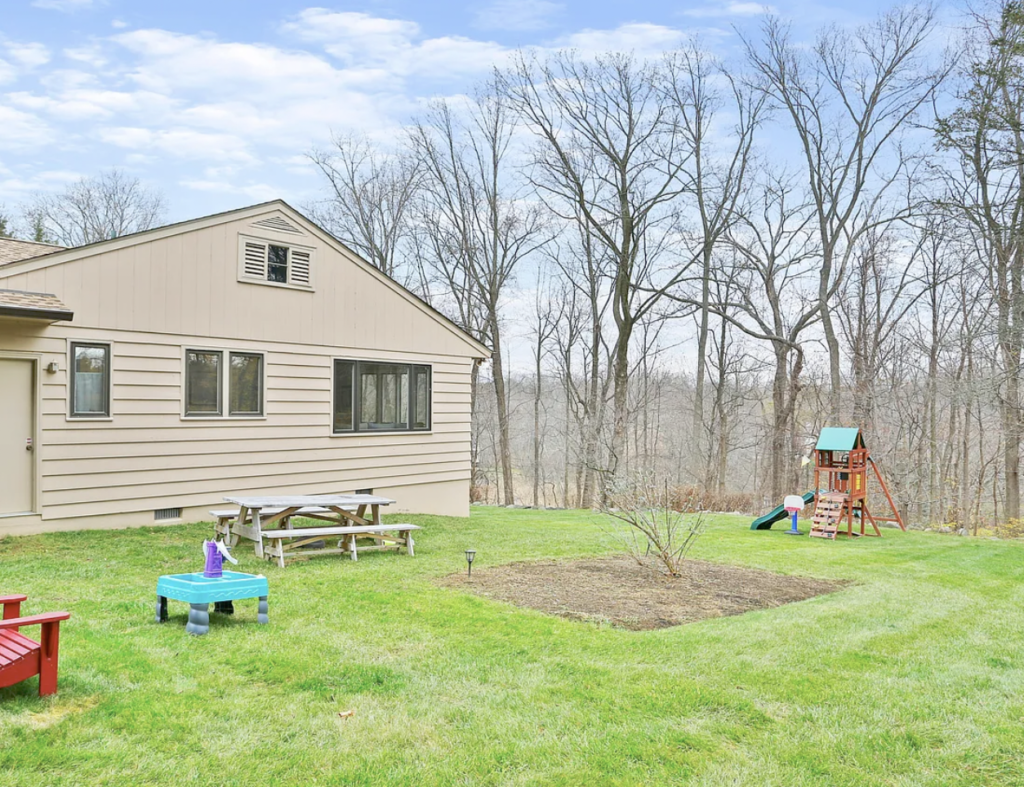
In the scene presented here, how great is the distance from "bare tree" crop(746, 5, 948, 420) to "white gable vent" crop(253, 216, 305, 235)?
13891 mm

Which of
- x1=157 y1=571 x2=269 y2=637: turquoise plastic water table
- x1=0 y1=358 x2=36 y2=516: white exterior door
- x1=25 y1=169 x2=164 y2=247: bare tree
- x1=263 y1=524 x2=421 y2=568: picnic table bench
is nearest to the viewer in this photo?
x1=157 y1=571 x2=269 y2=637: turquoise plastic water table

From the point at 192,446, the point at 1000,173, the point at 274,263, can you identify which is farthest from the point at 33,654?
the point at 1000,173

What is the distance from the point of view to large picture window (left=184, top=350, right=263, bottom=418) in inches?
417

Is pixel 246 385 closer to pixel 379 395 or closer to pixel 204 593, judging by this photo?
pixel 379 395

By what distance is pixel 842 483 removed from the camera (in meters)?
14.1

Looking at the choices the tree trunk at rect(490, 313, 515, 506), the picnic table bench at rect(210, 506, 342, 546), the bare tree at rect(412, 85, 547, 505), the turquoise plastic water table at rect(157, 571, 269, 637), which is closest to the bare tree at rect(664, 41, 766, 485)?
the bare tree at rect(412, 85, 547, 505)

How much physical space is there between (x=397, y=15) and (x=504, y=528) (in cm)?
913

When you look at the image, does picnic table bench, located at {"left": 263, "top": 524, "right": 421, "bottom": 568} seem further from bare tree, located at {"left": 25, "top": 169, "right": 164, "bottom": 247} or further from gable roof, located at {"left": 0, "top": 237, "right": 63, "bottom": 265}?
bare tree, located at {"left": 25, "top": 169, "right": 164, "bottom": 247}

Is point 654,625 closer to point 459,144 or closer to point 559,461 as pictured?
point 459,144

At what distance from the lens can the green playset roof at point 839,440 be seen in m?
13.8

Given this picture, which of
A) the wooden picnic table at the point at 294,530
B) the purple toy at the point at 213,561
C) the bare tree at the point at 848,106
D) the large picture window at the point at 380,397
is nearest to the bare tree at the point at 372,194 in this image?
the bare tree at the point at 848,106

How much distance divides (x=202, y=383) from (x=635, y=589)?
668 cm

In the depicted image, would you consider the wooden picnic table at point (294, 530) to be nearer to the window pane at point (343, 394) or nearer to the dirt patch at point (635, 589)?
the dirt patch at point (635, 589)

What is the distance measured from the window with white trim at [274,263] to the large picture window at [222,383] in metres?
1.16
